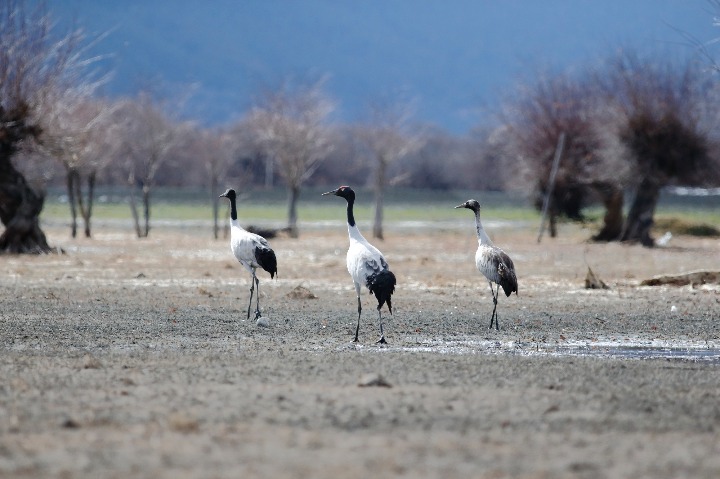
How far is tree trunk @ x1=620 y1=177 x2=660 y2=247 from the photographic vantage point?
→ 46.1m

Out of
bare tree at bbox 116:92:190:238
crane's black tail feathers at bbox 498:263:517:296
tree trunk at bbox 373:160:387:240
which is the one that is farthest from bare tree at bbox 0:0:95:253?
tree trunk at bbox 373:160:387:240

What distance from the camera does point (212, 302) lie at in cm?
2073

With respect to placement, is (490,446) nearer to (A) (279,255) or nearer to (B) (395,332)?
(B) (395,332)

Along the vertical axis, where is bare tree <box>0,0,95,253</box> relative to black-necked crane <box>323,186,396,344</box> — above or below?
above

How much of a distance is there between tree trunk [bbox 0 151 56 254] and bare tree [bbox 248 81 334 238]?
17.4m

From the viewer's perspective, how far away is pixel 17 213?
33.2m

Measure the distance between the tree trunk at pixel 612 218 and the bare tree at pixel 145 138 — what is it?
60.0ft

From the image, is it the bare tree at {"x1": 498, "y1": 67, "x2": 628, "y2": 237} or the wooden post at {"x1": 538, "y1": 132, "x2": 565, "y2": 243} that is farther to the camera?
the bare tree at {"x1": 498, "y1": 67, "x2": 628, "y2": 237}

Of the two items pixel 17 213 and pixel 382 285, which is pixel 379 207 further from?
pixel 382 285

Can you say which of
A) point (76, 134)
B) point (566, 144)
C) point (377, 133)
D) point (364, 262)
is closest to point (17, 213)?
point (76, 134)

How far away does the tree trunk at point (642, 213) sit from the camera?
46094mm

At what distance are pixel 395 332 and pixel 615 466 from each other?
8.39 metres

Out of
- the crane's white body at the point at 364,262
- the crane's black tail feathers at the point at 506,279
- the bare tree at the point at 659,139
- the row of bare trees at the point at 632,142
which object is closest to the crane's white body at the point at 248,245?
the crane's white body at the point at 364,262

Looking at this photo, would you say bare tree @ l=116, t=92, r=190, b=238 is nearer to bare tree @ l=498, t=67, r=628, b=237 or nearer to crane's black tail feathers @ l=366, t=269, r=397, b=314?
bare tree @ l=498, t=67, r=628, b=237
